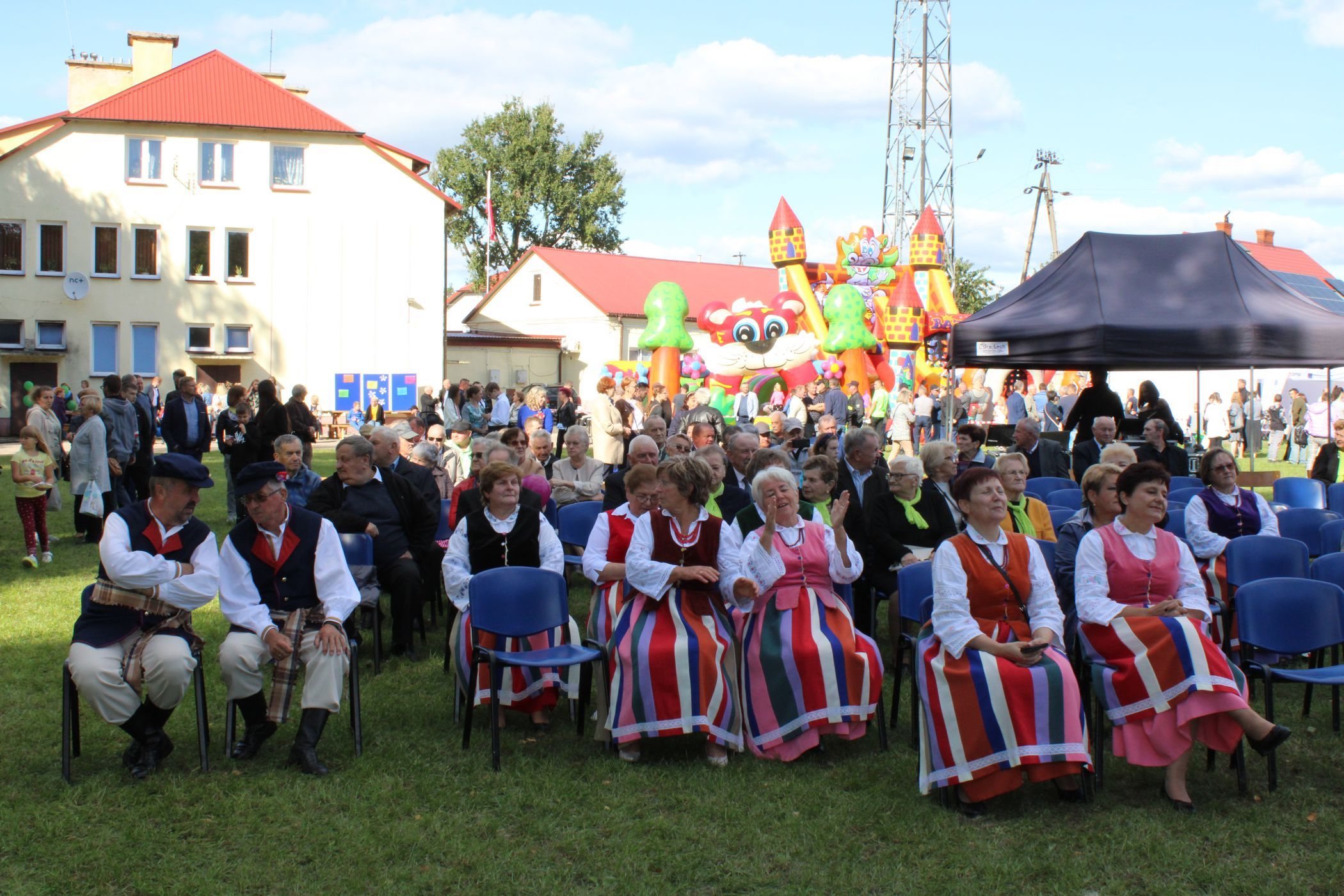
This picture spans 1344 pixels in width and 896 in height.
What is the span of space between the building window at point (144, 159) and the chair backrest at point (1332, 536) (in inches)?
1189

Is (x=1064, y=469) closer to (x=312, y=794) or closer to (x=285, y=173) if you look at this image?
(x=312, y=794)

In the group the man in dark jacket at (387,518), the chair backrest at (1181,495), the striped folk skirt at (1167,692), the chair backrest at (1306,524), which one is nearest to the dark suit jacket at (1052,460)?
the chair backrest at (1181,495)

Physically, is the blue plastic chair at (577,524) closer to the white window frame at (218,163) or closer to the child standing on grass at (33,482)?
the child standing on grass at (33,482)

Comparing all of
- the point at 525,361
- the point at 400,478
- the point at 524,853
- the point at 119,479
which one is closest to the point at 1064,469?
the point at 400,478

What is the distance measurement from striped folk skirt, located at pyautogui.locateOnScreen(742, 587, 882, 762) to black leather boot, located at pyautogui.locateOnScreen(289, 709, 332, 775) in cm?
190

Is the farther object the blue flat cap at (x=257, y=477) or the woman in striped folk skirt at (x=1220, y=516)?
the woman in striped folk skirt at (x=1220, y=516)

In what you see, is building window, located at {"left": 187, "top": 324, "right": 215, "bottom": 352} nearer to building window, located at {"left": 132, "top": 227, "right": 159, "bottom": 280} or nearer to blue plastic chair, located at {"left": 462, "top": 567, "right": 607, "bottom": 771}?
building window, located at {"left": 132, "top": 227, "right": 159, "bottom": 280}

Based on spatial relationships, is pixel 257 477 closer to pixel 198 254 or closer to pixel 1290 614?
pixel 1290 614

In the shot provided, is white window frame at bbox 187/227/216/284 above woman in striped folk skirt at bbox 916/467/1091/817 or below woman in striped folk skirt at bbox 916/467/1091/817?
above

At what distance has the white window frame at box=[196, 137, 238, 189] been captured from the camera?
30625 millimetres

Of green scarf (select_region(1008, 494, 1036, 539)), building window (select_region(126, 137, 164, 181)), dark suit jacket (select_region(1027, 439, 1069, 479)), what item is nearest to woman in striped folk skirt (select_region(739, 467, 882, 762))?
green scarf (select_region(1008, 494, 1036, 539))

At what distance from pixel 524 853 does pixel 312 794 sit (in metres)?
1.07

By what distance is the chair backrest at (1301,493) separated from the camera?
880 centimetres

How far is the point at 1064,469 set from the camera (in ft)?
32.3
